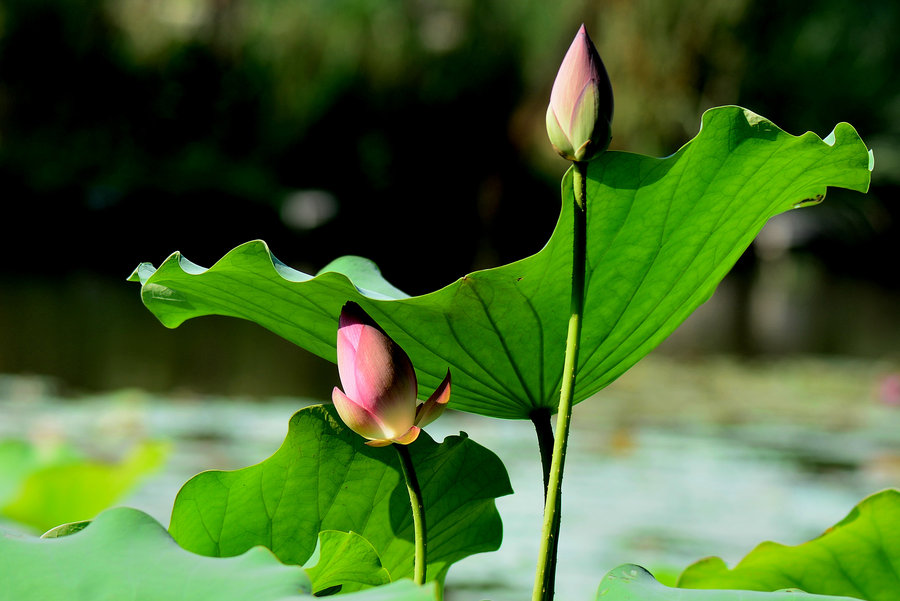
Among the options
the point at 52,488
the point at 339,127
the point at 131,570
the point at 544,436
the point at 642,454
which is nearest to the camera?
the point at 131,570

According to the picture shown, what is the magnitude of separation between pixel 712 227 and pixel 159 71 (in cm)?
903

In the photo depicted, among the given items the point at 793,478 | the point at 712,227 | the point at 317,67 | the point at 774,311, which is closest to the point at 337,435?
the point at 712,227

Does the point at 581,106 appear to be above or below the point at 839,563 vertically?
above

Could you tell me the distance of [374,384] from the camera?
315 mm

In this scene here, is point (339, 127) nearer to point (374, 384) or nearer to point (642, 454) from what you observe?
point (642, 454)

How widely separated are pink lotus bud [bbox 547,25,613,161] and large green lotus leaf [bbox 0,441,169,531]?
3.09ft

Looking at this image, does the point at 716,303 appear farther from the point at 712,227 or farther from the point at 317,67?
the point at 712,227

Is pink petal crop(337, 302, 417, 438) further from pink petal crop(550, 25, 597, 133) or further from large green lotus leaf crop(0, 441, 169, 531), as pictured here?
large green lotus leaf crop(0, 441, 169, 531)

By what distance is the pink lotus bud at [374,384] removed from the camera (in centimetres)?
31

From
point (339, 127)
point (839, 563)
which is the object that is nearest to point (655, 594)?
point (839, 563)

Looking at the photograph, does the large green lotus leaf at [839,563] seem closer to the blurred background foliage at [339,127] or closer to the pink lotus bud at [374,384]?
the pink lotus bud at [374,384]

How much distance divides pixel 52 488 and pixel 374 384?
0.93 metres

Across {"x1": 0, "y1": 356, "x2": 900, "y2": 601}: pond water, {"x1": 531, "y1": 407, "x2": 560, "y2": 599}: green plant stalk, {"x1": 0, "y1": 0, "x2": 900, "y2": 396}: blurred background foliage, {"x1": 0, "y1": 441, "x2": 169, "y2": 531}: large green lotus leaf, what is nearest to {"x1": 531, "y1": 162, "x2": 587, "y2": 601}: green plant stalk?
{"x1": 531, "y1": 407, "x2": 560, "y2": 599}: green plant stalk

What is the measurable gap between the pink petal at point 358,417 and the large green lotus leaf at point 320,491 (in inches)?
2.5
